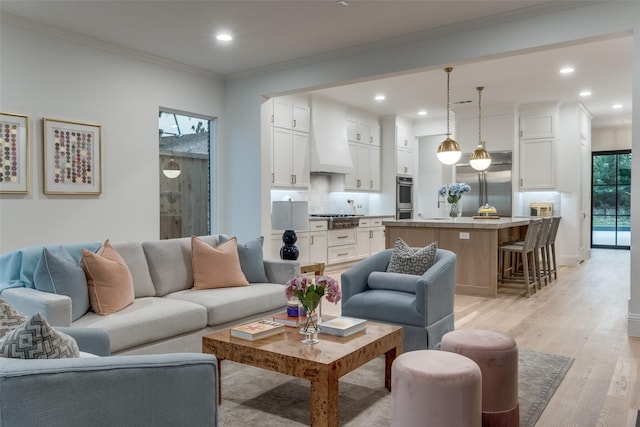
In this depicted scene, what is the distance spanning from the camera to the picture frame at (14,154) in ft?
13.7

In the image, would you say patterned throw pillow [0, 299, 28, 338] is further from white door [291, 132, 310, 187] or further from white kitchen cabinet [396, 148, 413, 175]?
white kitchen cabinet [396, 148, 413, 175]

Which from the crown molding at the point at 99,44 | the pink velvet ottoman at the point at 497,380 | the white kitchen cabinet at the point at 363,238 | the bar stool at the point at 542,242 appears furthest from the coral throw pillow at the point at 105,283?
the white kitchen cabinet at the point at 363,238

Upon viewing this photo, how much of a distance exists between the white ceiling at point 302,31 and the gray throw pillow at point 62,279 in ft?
7.58

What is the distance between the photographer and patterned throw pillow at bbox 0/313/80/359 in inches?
52.1

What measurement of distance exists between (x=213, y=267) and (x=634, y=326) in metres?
3.45

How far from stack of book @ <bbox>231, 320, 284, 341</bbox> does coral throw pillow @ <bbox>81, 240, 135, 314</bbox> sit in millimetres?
936

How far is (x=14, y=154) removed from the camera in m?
4.25

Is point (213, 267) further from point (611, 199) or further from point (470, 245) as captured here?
point (611, 199)

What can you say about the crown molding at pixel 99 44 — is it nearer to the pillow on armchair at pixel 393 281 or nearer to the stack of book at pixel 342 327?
the pillow on armchair at pixel 393 281

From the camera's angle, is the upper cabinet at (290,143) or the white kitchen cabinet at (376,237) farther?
the white kitchen cabinet at (376,237)

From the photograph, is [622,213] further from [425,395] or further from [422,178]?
[425,395]

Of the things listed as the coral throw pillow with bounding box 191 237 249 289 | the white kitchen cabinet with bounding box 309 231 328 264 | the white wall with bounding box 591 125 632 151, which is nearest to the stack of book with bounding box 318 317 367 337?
the coral throw pillow with bounding box 191 237 249 289

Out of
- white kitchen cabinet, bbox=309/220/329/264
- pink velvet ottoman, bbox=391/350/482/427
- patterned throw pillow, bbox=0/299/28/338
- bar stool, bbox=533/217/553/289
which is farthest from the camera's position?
white kitchen cabinet, bbox=309/220/329/264

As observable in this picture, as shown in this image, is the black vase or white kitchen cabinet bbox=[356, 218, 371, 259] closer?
the black vase
